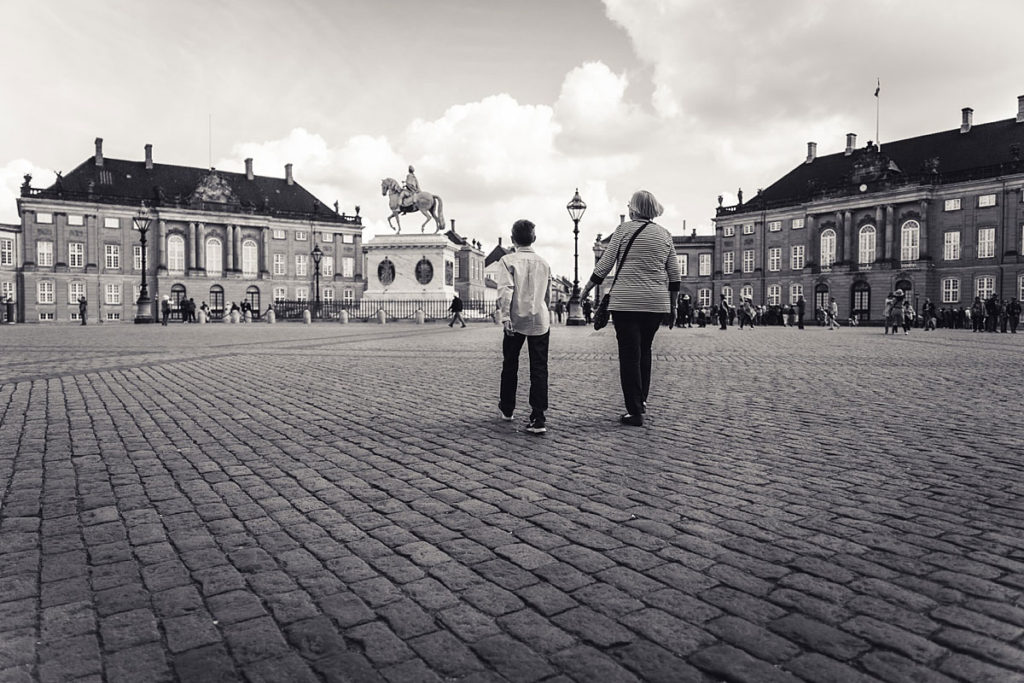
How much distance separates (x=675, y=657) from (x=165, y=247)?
74.8 meters

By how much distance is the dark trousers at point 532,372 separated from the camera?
561 cm

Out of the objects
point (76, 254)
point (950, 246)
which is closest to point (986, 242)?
point (950, 246)

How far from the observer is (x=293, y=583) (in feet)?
8.59


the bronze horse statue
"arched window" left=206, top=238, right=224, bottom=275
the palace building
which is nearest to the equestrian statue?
the bronze horse statue

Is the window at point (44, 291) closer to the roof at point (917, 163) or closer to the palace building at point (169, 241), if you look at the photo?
the palace building at point (169, 241)

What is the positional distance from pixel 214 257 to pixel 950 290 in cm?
6872

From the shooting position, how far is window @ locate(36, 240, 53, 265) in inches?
2486

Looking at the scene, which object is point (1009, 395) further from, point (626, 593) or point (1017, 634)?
point (626, 593)

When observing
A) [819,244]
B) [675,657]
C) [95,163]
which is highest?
[95,163]

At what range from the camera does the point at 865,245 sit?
61.0m

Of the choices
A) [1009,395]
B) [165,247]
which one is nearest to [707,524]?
[1009,395]

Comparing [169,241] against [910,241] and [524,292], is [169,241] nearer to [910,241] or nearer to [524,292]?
[910,241]

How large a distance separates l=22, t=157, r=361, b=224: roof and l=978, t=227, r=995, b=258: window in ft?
201

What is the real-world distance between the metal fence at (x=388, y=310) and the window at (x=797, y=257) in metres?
34.3
